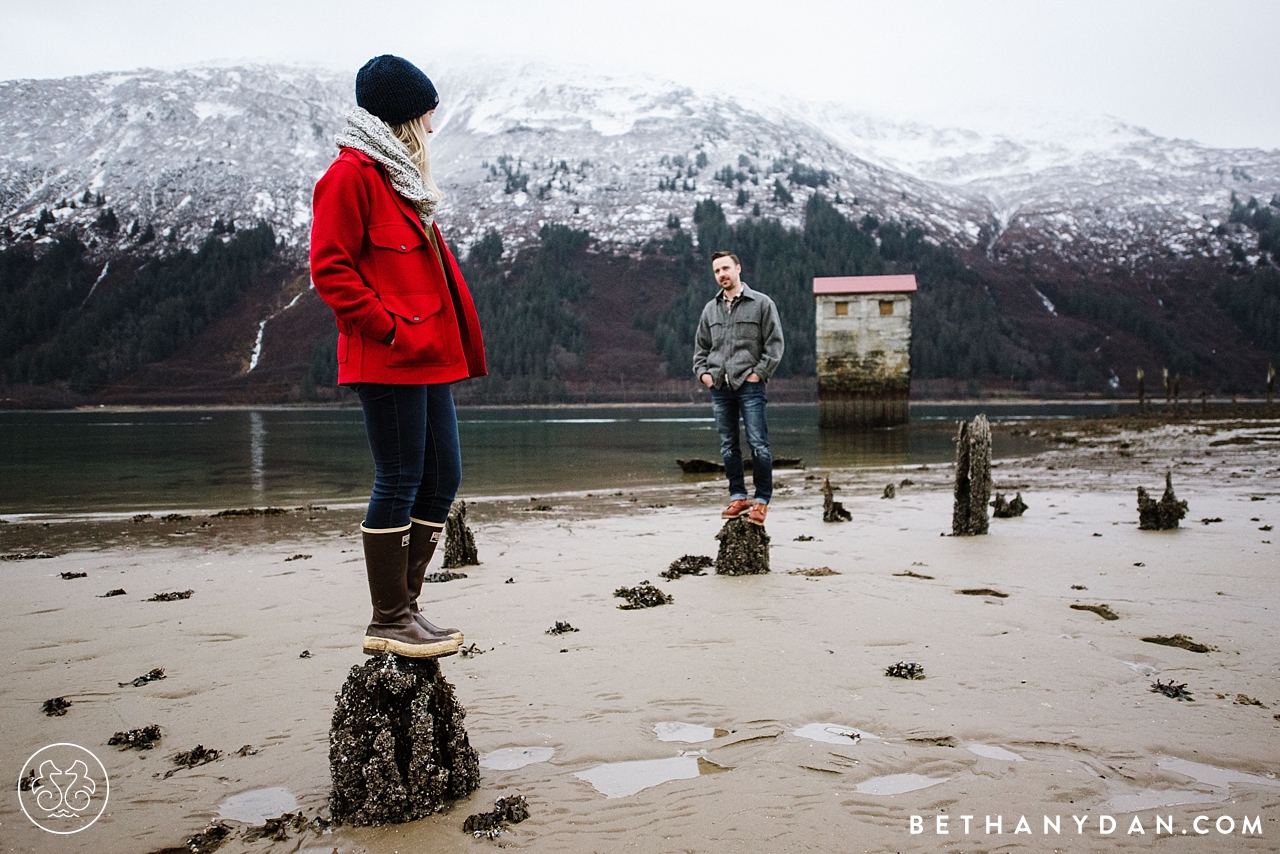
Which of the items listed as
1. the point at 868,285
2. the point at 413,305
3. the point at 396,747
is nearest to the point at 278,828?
the point at 396,747

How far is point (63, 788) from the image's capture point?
2896 mm

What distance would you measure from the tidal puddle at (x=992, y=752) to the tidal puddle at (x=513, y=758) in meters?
1.52

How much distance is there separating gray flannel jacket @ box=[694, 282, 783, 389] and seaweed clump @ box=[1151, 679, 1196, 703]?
141 inches

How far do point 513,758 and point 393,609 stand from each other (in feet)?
2.38

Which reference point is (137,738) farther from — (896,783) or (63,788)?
(896,783)

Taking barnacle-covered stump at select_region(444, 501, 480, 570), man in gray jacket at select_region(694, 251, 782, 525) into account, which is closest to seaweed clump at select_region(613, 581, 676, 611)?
man in gray jacket at select_region(694, 251, 782, 525)

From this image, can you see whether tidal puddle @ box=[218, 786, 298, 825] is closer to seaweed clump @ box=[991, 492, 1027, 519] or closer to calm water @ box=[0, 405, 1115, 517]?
seaweed clump @ box=[991, 492, 1027, 519]

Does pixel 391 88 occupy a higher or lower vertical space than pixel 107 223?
lower

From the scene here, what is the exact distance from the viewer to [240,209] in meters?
200

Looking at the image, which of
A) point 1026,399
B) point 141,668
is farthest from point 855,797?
point 1026,399

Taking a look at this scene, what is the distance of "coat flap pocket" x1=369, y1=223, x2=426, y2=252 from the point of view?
296cm

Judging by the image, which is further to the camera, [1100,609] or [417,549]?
[1100,609]

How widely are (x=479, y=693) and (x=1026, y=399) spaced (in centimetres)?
12496

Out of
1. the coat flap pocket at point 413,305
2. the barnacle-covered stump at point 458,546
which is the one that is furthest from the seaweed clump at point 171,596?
the coat flap pocket at point 413,305
